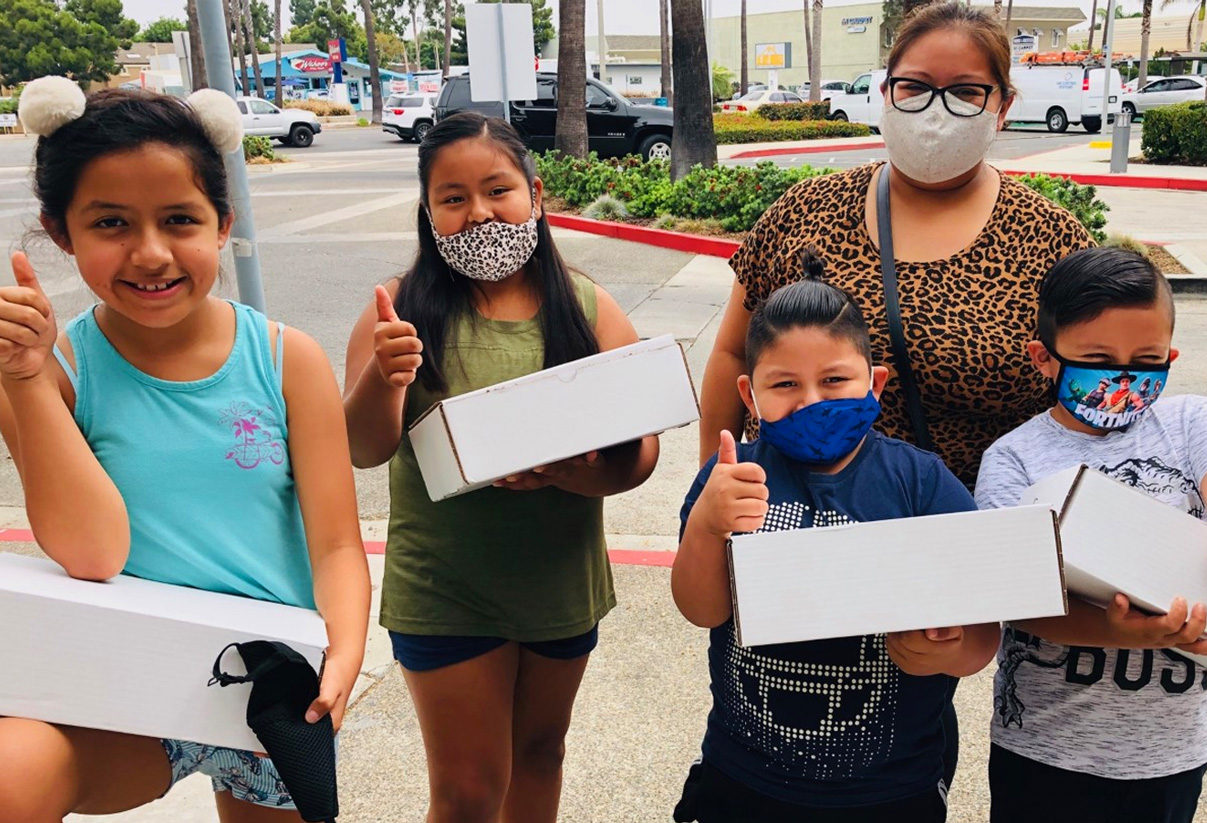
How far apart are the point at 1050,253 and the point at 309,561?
155 cm

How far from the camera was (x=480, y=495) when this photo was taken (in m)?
2.05

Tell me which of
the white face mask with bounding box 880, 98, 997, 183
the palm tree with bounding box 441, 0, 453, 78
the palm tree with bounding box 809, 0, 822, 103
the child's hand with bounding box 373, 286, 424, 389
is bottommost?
the child's hand with bounding box 373, 286, 424, 389

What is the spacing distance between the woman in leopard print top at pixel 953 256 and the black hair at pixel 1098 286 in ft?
0.48

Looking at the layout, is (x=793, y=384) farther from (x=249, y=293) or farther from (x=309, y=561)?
(x=249, y=293)

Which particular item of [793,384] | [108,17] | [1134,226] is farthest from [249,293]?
[108,17]

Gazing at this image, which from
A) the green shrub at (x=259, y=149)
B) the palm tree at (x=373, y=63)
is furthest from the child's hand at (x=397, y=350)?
the palm tree at (x=373, y=63)

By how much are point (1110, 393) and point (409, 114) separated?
29.7 metres

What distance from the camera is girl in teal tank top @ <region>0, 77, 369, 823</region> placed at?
1.48 metres

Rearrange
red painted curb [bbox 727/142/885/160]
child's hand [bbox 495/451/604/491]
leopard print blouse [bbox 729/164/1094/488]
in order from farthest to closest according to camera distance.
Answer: red painted curb [bbox 727/142/885/160] → leopard print blouse [bbox 729/164/1094/488] → child's hand [bbox 495/451/604/491]

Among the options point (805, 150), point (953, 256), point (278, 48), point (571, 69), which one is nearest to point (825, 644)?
point (953, 256)

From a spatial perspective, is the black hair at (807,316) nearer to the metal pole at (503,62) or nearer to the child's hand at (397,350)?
the child's hand at (397,350)

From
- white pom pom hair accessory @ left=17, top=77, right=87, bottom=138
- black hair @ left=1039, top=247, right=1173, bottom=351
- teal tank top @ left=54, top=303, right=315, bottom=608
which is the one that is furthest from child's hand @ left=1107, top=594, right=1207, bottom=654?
white pom pom hair accessory @ left=17, top=77, right=87, bottom=138

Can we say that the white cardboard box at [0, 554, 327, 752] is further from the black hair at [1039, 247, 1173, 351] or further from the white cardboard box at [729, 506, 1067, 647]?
the black hair at [1039, 247, 1173, 351]

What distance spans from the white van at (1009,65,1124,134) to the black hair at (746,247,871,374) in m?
30.1
